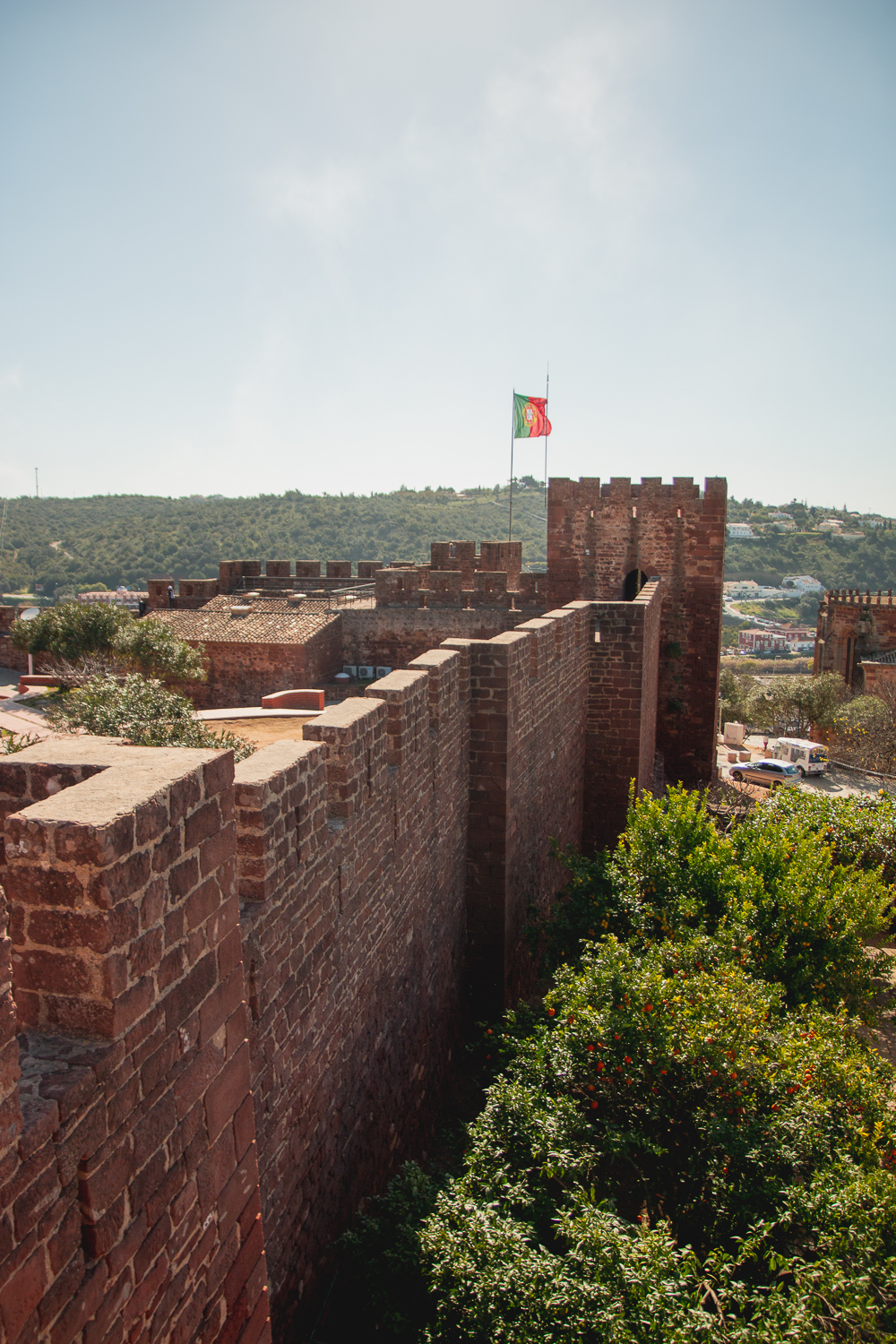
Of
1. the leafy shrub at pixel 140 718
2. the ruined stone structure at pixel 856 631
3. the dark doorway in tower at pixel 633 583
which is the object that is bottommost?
the ruined stone structure at pixel 856 631

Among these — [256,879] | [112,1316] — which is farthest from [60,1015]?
[256,879]

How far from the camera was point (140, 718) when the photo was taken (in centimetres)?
1237

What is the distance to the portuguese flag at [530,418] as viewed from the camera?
80.7ft

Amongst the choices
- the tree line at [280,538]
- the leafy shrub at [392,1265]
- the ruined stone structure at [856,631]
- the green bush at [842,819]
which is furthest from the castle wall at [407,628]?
the tree line at [280,538]

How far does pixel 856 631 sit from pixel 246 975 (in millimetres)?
40219

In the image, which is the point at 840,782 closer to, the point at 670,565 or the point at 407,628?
the point at 670,565

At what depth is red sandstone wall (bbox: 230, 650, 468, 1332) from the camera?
4.20 meters

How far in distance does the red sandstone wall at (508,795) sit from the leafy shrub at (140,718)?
395 centimetres

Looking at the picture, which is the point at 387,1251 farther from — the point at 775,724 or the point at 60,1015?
the point at 775,724

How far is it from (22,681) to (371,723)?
62.4ft

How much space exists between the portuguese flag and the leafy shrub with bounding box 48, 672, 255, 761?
14.4 m

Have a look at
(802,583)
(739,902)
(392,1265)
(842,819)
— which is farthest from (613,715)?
(802,583)

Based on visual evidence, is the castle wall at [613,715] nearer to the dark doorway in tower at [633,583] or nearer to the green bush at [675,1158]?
the green bush at [675,1158]

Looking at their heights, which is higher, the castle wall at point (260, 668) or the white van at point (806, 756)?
the castle wall at point (260, 668)
